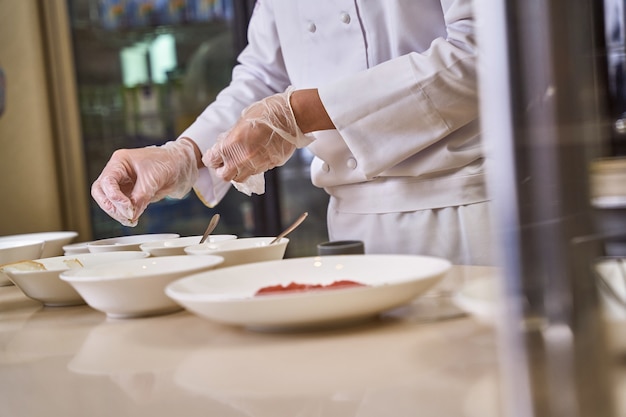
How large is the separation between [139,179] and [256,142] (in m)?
0.25

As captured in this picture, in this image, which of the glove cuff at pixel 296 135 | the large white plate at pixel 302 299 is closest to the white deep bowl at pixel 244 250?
the large white plate at pixel 302 299

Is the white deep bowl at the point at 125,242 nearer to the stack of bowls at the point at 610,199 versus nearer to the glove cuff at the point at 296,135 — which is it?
the glove cuff at the point at 296,135

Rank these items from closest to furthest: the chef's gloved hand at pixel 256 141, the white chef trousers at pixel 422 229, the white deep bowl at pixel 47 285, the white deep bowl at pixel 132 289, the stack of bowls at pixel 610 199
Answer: the stack of bowls at pixel 610 199 < the white deep bowl at pixel 132 289 < the white deep bowl at pixel 47 285 < the chef's gloved hand at pixel 256 141 < the white chef trousers at pixel 422 229

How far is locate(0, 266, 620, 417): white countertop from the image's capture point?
438mm

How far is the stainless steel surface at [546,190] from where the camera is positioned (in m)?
0.20

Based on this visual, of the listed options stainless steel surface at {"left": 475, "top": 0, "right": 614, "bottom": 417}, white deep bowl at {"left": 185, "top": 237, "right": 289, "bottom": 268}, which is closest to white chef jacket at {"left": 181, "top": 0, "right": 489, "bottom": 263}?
white deep bowl at {"left": 185, "top": 237, "right": 289, "bottom": 268}

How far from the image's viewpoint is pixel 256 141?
45.5 inches

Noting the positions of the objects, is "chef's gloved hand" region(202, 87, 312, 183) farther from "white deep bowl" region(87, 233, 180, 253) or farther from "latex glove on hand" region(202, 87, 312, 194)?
"white deep bowl" region(87, 233, 180, 253)

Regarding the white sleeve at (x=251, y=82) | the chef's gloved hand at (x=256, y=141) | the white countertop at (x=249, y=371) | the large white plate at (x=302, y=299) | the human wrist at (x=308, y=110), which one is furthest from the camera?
the white sleeve at (x=251, y=82)

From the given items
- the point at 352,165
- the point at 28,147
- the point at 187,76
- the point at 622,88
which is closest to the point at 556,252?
the point at 622,88

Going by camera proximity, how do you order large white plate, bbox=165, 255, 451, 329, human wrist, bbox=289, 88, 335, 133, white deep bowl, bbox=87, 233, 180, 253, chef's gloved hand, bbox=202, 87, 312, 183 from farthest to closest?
human wrist, bbox=289, 88, 335, 133 → chef's gloved hand, bbox=202, 87, 312, 183 → white deep bowl, bbox=87, 233, 180, 253 → large white plate, bbox=165, 255, 451, 329

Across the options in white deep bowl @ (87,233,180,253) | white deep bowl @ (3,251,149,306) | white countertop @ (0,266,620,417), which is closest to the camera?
white countertop @ (0,266,620,417)

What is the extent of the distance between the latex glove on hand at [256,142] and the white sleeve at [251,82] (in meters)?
0.32

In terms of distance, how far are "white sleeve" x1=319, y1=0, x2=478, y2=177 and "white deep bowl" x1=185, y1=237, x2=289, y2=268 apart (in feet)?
1.16
